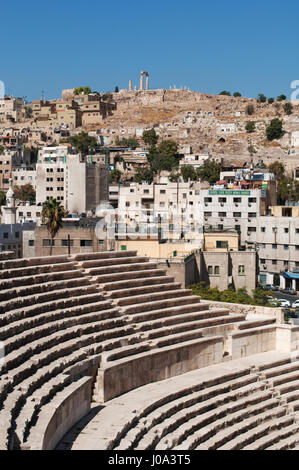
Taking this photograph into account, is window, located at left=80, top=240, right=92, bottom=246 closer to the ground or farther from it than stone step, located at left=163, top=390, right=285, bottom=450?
farther from it

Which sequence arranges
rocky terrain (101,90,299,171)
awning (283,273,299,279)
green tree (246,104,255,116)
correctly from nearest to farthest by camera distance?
awning (283,273,299,279) → rocky terrain (101,90,299,171) → green tree (246,104,255,116)

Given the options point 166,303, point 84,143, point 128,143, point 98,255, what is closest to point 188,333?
point 166,303

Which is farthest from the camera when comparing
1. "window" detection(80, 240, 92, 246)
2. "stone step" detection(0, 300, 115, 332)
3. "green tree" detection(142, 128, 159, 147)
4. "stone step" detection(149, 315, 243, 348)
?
"green tree" detection(142, 128, 159, 147)

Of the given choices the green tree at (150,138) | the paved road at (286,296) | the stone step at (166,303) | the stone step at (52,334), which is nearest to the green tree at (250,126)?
the green tree at (150,138)

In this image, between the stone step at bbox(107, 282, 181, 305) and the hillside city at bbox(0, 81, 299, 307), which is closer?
the stone step at bbox(107, 282, 181, 305)

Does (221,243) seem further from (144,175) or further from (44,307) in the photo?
(144,175)

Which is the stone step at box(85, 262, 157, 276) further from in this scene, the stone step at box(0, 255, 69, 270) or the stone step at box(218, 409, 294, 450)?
the stone step at box(218, 409, 294, 450)

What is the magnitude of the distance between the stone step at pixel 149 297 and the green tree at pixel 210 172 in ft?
189

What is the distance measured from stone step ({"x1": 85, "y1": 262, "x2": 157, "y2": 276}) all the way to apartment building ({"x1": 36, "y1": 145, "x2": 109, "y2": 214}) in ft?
168

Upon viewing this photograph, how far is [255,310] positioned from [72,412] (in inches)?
430

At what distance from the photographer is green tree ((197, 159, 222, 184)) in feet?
264

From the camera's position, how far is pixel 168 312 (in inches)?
795

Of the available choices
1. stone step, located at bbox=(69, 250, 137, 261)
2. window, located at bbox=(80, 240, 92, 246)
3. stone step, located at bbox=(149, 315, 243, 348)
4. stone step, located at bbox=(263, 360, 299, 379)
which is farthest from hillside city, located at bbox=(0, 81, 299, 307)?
stone step, located at bbox=(263, 360, 299, 379)

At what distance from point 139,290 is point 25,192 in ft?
202
